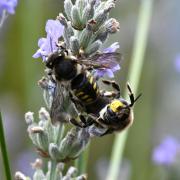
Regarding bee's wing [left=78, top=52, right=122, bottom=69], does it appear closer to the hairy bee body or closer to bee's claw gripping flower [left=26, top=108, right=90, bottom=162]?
the hairy bee body

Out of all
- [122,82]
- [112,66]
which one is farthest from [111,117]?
[122,82]

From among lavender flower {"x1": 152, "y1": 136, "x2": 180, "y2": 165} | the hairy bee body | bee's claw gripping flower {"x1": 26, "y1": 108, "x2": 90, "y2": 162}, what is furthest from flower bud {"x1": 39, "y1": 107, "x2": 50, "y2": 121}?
lavender flower {"x1": 152, "y1": 136, "x2": 180, "y2": 165}

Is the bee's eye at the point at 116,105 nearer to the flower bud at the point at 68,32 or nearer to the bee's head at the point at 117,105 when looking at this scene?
the bee's head at the point at 117,105

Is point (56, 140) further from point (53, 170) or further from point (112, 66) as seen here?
point (112, 66)

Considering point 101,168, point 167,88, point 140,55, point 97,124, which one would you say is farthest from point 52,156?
point 167,88

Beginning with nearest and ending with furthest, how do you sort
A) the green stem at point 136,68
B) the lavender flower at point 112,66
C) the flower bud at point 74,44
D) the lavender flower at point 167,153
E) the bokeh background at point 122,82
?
the flower bud at point 74,44
the lavender flower at point 112,66
the green stem at point 136,68
the lavender flower at point 167,153
the bokeh background at point 122,82

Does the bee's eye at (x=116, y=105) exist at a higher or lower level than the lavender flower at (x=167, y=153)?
higher

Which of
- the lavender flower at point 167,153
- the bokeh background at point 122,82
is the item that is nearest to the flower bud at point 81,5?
the lavender flower at point 167,153
